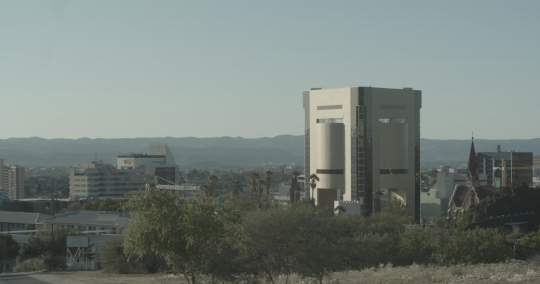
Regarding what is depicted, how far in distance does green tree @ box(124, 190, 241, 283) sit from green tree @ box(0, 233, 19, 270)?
4424cm

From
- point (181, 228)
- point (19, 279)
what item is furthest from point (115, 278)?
point (181, 228)

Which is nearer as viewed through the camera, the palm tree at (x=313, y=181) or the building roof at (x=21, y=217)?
the palm tree at (x=313, y=181)

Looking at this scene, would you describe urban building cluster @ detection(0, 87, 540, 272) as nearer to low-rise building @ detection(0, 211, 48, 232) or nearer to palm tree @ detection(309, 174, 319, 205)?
low-rise building @ detection(0, 211, 48, 232)

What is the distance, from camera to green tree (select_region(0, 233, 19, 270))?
81356 millimetres

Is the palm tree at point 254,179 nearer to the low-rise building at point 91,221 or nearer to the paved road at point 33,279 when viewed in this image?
the low-rise building at point 91,221

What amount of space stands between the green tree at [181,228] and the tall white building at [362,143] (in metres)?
77.6

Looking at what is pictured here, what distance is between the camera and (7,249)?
82438mm

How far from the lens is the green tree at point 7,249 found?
267 ft

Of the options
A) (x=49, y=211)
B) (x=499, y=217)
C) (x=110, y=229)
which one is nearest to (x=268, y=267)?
(x=499, y=217)

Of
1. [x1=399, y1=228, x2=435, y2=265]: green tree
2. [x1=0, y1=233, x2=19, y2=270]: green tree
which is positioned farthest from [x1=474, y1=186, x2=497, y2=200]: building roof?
[x1=0, y1=233, x2=19, y2=270]: green tree

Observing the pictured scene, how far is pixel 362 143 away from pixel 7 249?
190 feet

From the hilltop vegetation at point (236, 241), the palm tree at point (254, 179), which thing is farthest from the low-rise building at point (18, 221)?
the hilltop vegetation at point (236, 241)

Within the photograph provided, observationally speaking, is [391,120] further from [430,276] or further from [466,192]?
[430,276]

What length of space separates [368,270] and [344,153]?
72.9 meters
